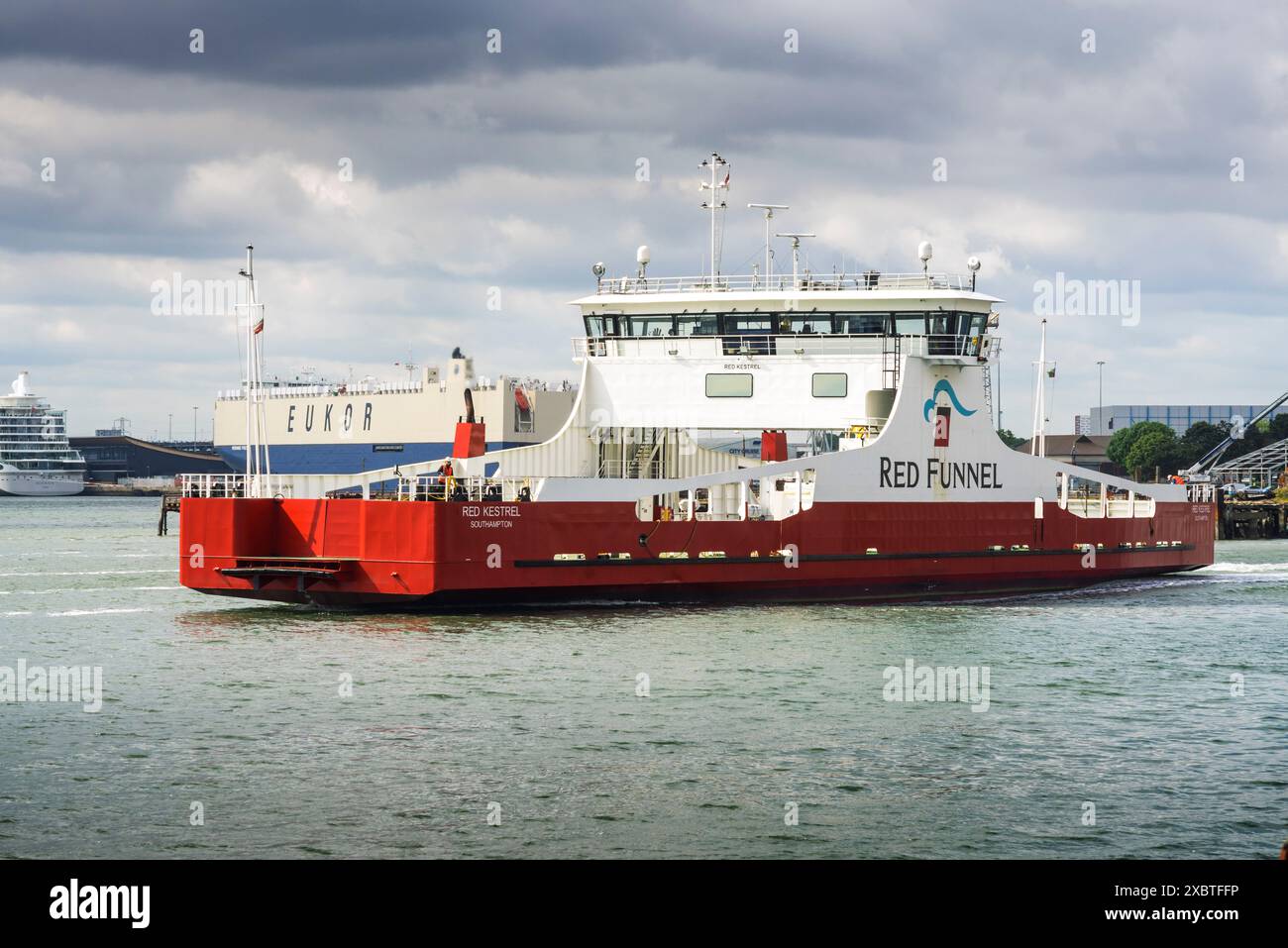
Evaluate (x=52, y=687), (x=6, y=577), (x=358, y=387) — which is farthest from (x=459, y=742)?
(x=358, y=387)

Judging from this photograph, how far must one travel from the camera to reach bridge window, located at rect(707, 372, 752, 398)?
3316 cm

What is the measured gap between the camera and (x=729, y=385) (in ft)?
109

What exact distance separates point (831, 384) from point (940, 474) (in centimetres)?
326

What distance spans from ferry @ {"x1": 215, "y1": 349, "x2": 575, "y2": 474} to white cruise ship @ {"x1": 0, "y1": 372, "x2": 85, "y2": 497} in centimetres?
8686

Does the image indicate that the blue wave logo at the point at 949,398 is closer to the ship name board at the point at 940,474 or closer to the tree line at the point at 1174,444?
the ship name board at the point at 940,474

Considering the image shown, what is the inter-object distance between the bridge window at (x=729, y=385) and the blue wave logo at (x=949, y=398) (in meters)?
3.97

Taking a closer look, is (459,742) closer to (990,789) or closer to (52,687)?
(990,789)

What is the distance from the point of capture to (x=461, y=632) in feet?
86.1

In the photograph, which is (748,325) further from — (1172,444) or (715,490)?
(1172,444)

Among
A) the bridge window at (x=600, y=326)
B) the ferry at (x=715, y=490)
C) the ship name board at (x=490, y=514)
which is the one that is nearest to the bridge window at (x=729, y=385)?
the ferry at (x=715, y=490)

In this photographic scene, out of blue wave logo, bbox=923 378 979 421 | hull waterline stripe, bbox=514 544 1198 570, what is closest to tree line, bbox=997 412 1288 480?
hull waterline stripe, bbox=514 544 1198 570

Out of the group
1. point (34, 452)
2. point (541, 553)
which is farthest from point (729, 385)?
point (34, 452)

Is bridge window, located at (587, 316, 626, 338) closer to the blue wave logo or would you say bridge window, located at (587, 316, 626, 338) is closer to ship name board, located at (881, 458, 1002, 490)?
ship name board, located at (881, 458, 1002, 490)

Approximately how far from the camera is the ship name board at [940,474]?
3231 cm
